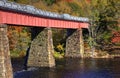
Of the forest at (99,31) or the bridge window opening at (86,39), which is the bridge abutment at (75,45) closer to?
Result: the forest at (99,31)

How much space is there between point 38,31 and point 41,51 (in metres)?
4.24

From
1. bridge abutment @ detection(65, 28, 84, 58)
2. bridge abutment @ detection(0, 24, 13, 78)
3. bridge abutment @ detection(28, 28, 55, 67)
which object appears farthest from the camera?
bridge abutment @ detection(65, 28, 84, 58)

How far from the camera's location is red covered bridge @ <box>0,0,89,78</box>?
51.3m

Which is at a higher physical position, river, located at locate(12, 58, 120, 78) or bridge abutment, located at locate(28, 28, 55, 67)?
bridge abutment, located at locate(28, 28, 55, 67)

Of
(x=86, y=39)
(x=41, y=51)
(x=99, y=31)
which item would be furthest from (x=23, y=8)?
(x=99, y=31)

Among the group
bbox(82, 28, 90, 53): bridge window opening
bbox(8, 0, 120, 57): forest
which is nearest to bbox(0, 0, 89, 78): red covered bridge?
bbox(82, 28, 90, 53): bridge window opening

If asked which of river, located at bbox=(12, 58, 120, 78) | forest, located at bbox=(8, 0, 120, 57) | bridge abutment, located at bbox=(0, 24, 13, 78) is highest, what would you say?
forest, located at bbox=(8, 0, 120, 57)

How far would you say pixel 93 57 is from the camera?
302ft

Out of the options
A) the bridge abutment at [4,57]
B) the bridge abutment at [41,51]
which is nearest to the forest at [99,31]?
the bridge abutment at [41,51]

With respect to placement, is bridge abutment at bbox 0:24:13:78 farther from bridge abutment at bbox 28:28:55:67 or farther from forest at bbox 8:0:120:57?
forest at bbox 8:0:120:57

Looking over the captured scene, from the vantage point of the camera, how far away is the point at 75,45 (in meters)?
93.1

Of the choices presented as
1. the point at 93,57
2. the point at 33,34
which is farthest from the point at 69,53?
the point at 33,34

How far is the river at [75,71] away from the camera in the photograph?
60553 millimetres

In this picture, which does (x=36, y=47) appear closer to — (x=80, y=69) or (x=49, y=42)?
(x=49, y=42)
